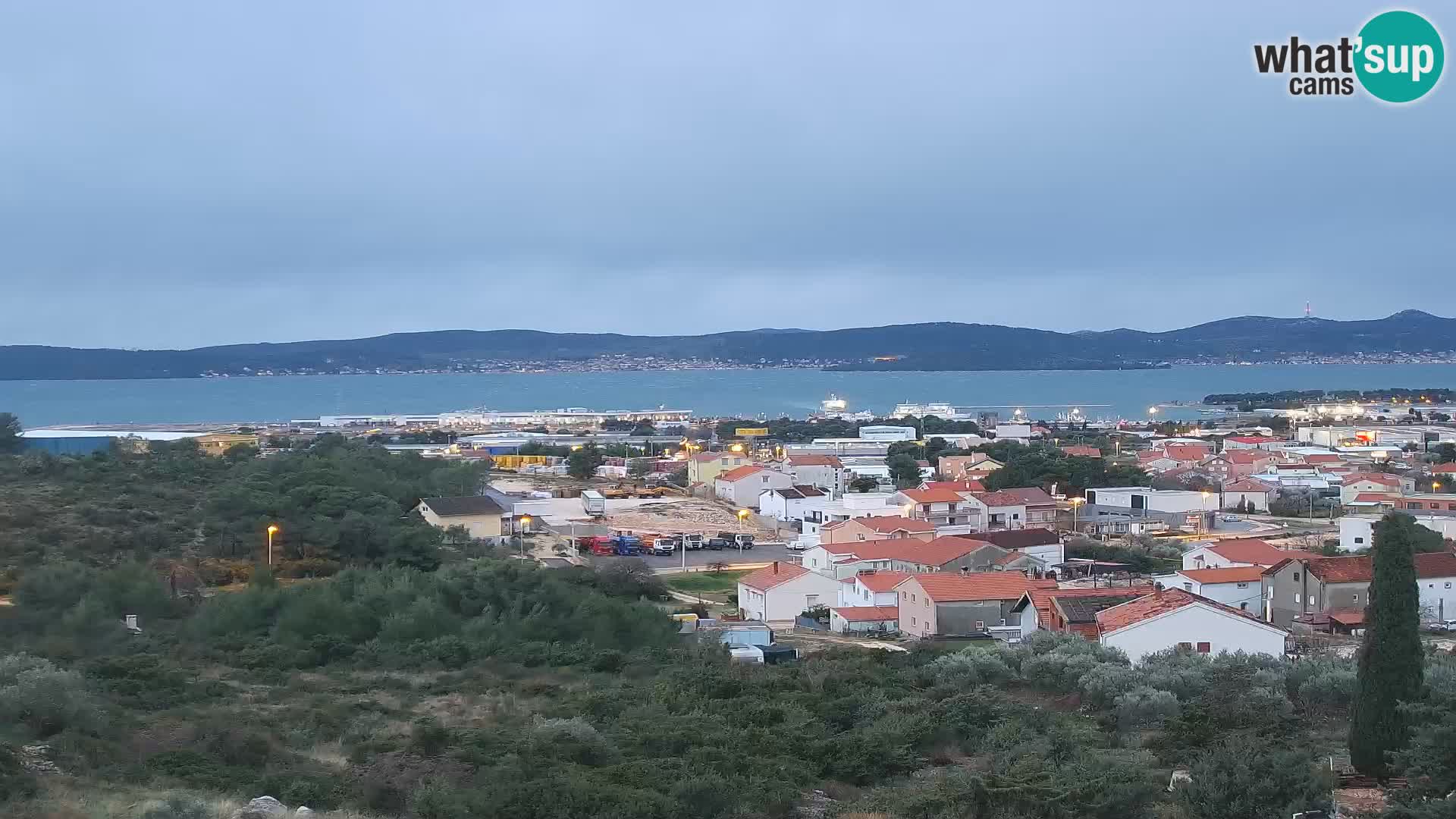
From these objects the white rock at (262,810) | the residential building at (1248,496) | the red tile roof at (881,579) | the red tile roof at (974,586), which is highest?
the white rock at (262,810)

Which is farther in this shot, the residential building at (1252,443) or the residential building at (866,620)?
the residential building at (1252,443)

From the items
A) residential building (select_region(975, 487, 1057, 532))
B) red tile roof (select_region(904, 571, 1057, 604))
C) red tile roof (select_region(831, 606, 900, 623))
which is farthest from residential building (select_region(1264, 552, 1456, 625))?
residential building (select_region(975, 487, 1057, 532))

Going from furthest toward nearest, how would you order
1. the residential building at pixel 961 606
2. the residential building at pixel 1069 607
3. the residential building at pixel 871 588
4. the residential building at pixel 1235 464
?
the residential building at pixel 1235 464
the residential building at pixel 871 588
the residential building at pixel 961 606
the residential building at pixel 1069 607

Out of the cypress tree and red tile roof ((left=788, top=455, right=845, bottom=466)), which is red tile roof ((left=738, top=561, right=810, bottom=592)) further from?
red tile roof ((left=788, top=455, right=845, bottom=466))

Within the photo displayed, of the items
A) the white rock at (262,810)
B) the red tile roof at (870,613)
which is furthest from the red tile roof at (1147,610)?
the white rock at (262,810)

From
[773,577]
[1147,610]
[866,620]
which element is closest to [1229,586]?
[1147,610]

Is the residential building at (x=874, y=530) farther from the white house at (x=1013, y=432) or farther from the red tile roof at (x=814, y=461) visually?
the white house at (x=1013, y=432)

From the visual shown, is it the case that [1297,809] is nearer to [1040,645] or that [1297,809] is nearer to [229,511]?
[1040,645]
